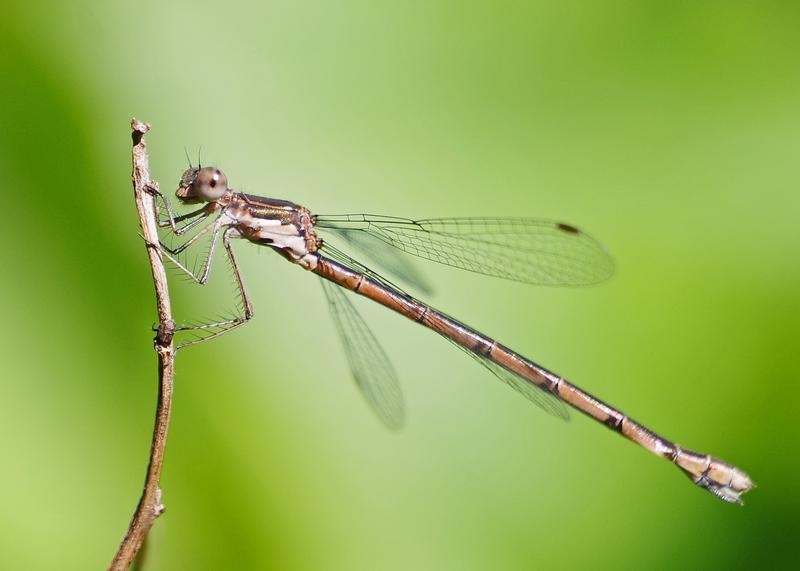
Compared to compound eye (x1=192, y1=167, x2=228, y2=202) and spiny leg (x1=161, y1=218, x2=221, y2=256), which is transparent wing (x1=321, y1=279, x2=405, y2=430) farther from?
compound eye (x1=192, y1=167, x2=228, y2=202)

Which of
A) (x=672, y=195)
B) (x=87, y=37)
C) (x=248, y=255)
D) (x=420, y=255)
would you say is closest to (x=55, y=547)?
(x=248, y=255)

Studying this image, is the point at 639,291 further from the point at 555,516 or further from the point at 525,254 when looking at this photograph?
the point at 555,516

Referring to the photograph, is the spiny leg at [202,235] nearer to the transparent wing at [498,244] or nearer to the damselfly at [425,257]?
the damselfly at [425,257]

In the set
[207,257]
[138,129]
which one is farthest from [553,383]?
[138,129]

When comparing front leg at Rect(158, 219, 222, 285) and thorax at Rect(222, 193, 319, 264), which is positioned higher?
thorax at Rect(222, 193, 319, 264)

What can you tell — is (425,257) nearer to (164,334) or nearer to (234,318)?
(234,318)

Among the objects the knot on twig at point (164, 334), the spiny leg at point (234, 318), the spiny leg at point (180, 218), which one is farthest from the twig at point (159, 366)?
the spiny leg at point (234, 318)

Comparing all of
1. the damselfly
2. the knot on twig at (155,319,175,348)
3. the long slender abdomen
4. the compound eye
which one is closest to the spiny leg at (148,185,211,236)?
the damselfly
